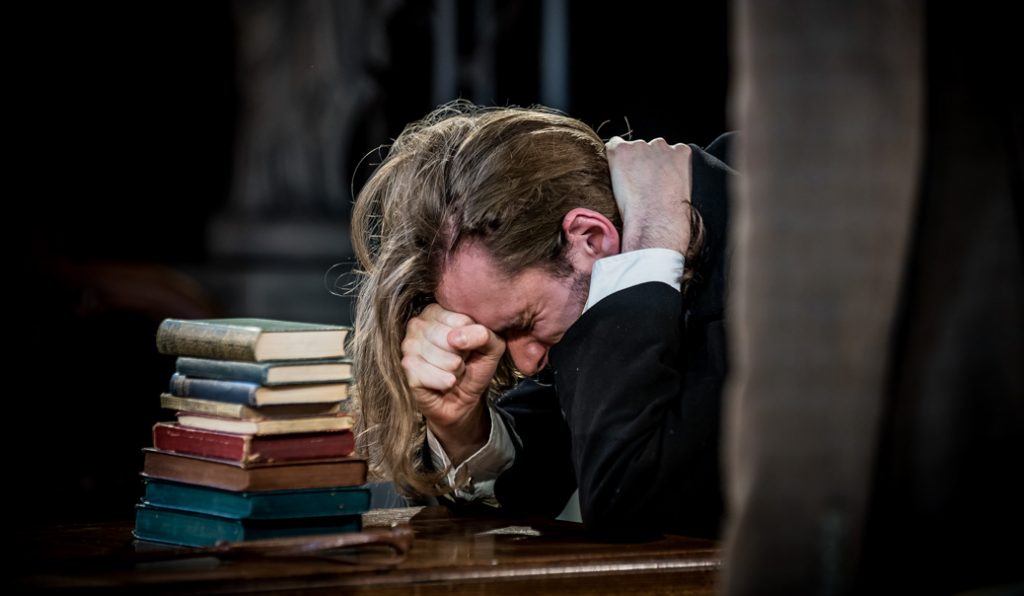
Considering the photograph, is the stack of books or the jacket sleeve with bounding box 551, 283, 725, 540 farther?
the jacket sleeve with bounding box 551, 283, 725, 540

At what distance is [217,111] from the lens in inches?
261

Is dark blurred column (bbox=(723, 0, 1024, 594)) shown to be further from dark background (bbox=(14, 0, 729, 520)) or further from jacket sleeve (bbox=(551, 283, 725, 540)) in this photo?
dark background (bbox=(14, 0, 729, 520))

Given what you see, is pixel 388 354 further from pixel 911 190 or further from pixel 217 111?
pixel 217 111

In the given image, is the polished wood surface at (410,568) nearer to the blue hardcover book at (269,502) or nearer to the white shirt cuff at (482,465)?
the blue hardcover book at (269,502)

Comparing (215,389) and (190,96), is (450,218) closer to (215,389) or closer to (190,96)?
(215,389)

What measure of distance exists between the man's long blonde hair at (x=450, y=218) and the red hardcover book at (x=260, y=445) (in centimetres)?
44

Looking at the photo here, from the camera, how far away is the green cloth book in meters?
1.76

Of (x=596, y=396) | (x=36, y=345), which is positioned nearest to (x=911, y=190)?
(x=596, y=396)

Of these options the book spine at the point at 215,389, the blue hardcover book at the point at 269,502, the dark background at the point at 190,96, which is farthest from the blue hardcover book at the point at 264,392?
the dark background at the point at 190,96

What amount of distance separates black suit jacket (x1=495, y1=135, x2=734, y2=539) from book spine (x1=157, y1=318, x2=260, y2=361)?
0.53 m

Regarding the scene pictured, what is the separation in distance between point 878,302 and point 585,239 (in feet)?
4.03

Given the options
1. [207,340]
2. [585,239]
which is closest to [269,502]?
[207,340]

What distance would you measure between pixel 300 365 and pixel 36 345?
252cm

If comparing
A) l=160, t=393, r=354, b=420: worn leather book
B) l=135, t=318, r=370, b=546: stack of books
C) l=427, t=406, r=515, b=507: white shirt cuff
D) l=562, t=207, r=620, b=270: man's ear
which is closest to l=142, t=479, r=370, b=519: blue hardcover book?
l=135, t=318, r=370, b=546: stack of books
